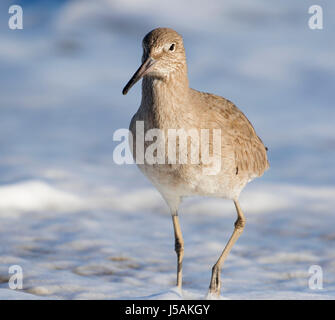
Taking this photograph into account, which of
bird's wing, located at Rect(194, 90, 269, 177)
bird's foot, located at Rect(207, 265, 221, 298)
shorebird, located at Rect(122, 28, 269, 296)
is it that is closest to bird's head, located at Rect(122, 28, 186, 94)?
shorebird, located at Rect(122, 28, 269, 296)

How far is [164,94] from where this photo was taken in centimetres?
569

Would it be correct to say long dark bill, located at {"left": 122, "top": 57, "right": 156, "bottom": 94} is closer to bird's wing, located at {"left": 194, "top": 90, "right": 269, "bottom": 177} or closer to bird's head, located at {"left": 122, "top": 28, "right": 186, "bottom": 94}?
bird's head, located at {"left": 122, "top": 28, "right": 186, "bottom": 94}

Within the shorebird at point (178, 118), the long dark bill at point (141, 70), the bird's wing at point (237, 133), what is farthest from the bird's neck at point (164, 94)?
the bird's wing at point (237, 133)

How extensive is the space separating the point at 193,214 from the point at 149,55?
4.37m

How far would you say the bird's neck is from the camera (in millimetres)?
5688

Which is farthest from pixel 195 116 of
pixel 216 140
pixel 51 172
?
pixel 51 172

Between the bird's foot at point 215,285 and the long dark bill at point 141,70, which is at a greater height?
the long dark bill at point 141,70

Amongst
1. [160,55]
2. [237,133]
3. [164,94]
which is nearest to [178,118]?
[164,94]

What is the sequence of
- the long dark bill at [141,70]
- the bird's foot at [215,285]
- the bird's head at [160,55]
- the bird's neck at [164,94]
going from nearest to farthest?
the long dark bill at [141,70], the bird's head at [160,55], the bird's neck at [164,94], the bird's foot at [215,285]

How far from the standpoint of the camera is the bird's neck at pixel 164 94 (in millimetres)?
5688

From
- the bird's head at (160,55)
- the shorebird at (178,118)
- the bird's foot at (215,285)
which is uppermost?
the bird's head at (160,55)

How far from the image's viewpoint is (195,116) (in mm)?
5863

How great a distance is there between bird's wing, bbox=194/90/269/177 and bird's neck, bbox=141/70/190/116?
37 centimetres

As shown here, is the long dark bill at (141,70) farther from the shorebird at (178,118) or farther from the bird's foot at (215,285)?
the bird's foot at (215,285)
